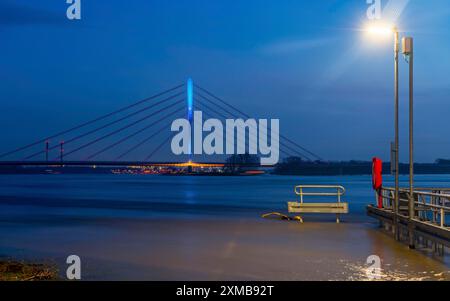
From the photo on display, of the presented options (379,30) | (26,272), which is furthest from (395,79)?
(26,272)

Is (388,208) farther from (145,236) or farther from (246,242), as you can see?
(145,236)

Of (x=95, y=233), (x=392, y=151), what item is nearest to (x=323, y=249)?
(x=392, y=151)

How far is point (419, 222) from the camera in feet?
41.2

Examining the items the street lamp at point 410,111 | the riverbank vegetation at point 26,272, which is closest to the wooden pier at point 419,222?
the street lamp at point 410,111

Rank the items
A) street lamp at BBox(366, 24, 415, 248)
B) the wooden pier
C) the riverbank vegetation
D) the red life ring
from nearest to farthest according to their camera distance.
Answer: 1. the riverbank vegetation
2. the wooden pier
3. street lamp at BBox(366, 24, 415, 248)
4. the red life ring

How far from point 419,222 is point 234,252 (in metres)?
3.47

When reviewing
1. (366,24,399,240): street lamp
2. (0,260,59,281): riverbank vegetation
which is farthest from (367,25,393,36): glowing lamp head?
(0,260,59,281): riverbank vegetation

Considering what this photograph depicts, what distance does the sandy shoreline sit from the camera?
985 centimetres

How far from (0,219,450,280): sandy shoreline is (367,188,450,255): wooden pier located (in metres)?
0.33

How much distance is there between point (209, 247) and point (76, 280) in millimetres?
4407

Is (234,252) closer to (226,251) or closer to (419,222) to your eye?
(226,251)

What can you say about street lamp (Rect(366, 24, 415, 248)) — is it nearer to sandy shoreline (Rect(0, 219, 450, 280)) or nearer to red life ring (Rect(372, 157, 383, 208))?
sandy shoreline (Rect(0, 219, 450, 280))

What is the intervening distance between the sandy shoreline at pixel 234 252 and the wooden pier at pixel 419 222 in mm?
334
